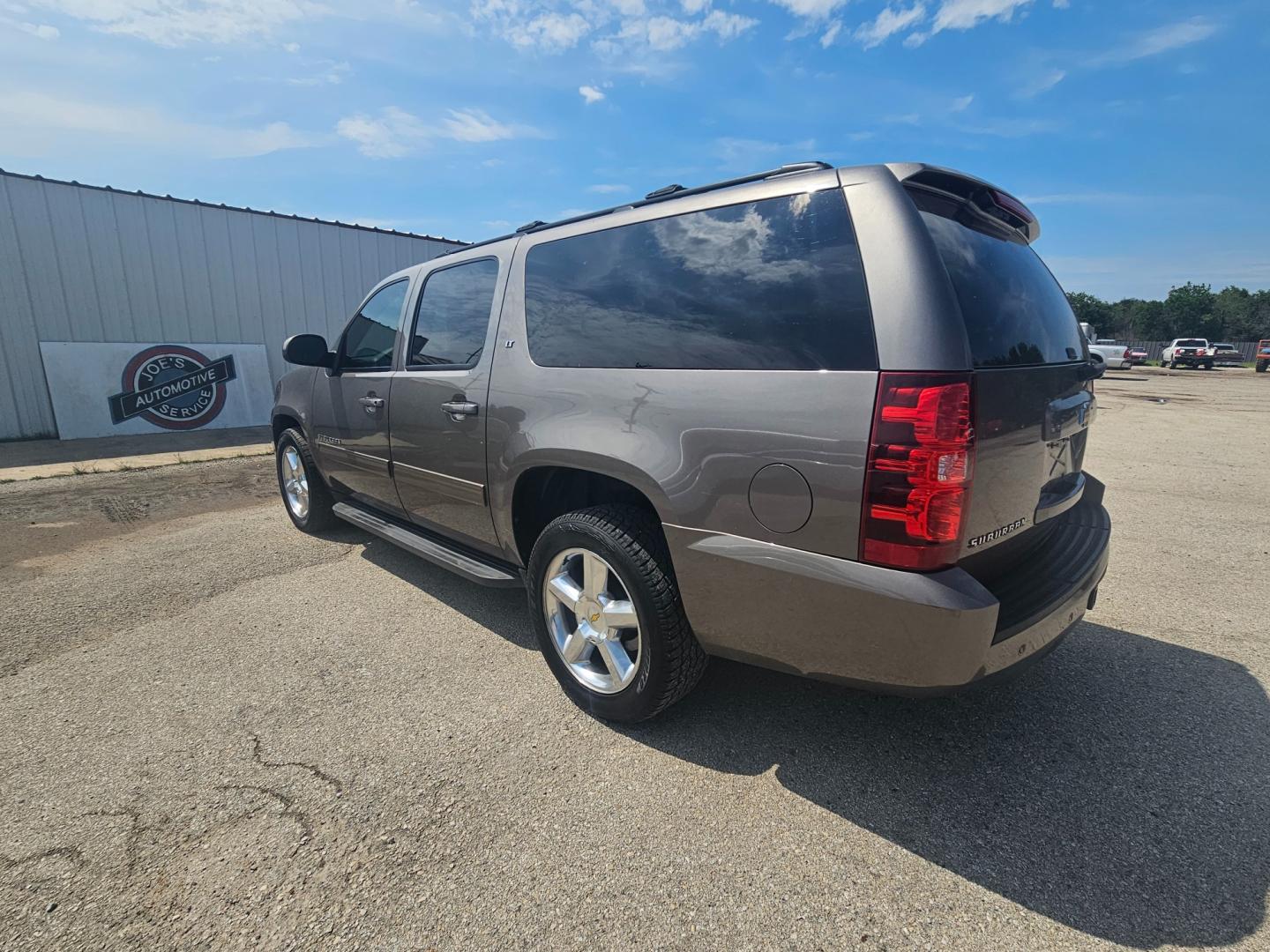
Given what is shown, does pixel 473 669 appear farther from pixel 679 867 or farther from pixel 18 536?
pixel 18 536

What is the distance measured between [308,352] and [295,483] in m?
1.47

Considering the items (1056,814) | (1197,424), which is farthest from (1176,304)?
(1056,814)

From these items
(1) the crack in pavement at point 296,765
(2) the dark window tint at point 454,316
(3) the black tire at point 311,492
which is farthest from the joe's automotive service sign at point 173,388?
(1) the crack in pavement at point 296,765

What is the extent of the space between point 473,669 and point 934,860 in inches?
76.6

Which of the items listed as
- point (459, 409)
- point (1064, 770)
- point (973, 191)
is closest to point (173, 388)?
point (459, 409)

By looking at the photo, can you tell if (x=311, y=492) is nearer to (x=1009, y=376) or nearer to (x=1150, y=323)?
(x=1009, y=376)

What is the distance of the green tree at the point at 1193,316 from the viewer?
75062mm

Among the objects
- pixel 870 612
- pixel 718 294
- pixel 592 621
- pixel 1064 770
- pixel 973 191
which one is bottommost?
pixel 1064 770

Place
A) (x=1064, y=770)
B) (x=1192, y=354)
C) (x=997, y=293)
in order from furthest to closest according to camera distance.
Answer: (x=1192, y=354), (x=1064, y=770), (x=997, y=293)

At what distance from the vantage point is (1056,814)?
75.5 inches

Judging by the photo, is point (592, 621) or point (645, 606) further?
point (592, 621)

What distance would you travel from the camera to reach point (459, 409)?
2.90 meters

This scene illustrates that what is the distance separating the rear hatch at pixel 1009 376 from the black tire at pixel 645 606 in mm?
955

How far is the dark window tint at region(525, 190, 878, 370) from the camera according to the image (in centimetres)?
177
